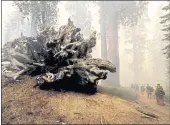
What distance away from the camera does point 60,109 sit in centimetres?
586

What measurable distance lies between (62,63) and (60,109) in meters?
2.08

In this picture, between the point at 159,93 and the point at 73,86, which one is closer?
the point at 73,86

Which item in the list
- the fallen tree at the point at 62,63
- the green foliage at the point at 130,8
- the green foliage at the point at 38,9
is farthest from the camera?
the green foliage at the point at 130,8

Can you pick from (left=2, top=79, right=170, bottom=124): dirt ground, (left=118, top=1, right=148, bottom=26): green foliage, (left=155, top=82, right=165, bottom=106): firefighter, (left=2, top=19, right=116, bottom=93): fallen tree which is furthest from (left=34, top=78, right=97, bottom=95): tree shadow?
(left=118, top=1, right=148, bottom=26): green foliage

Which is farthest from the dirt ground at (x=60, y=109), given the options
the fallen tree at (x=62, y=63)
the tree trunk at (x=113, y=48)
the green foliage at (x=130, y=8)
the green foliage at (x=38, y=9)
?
the green foliage at (x=130, y=8)

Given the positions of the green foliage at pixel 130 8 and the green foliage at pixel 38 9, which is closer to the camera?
the green foliage at pixel 38 9

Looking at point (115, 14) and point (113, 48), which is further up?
point (115, 14)

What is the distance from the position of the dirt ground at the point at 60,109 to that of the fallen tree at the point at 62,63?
536mm

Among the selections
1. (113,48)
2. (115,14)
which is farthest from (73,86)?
(115,14)

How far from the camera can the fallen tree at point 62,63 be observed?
719cm

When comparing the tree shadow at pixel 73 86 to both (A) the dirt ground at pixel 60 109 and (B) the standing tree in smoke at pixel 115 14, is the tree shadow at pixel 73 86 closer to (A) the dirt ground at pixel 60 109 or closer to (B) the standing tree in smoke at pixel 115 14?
(A) the dirt ground at pixel 60 109

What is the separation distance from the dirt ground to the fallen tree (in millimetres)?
536

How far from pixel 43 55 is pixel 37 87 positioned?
1.21 m

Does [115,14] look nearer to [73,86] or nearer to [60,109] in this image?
[73,86]
